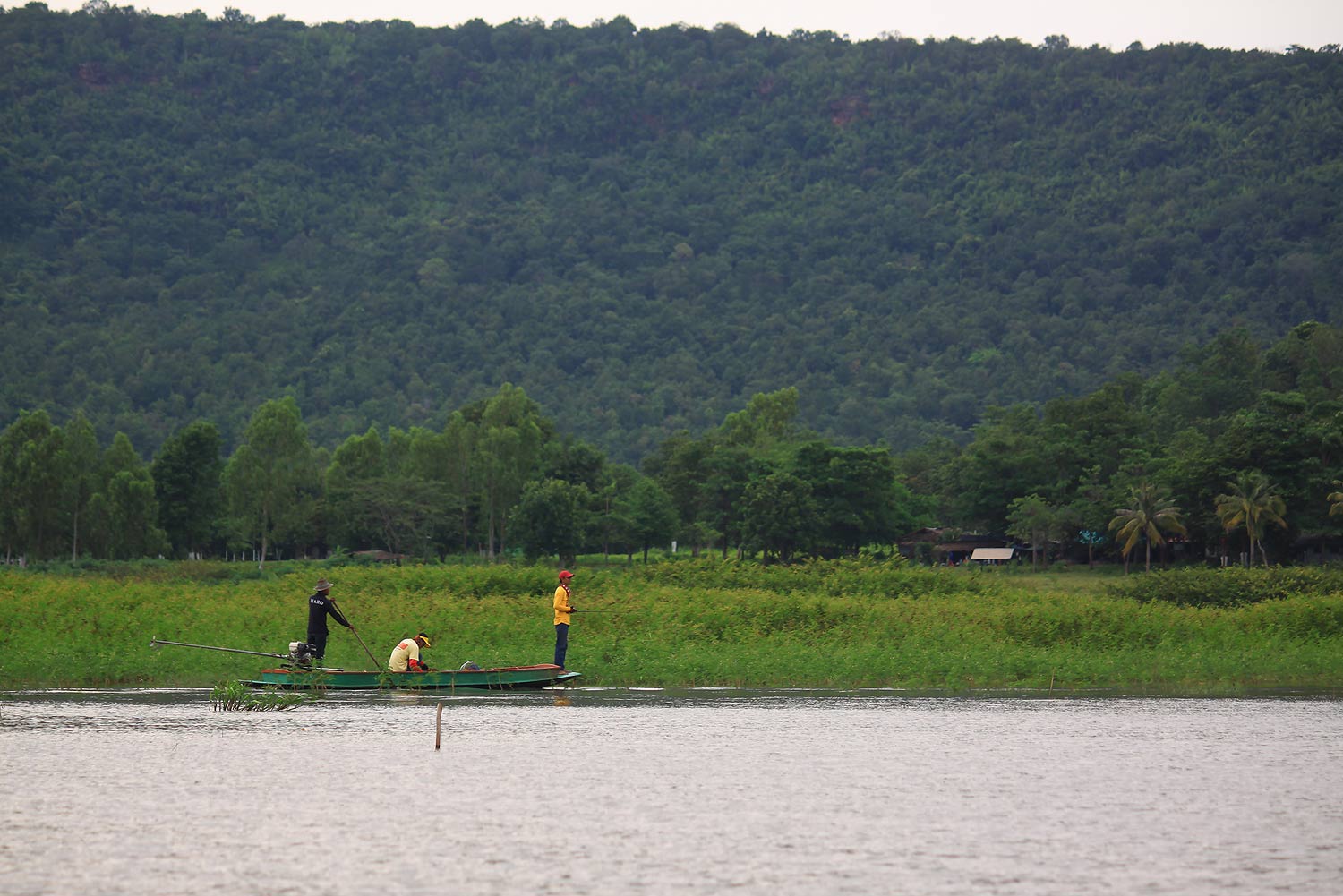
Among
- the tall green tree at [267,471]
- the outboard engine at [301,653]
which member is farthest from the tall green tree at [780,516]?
the outboard engine at [301,653]

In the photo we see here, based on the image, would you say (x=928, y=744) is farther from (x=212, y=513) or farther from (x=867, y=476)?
(x=212, y=513)

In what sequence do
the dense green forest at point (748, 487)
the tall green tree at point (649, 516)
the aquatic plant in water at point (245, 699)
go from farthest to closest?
the tall green tree at point (649, 516) → the dense green forest at point (748, 487) → the aquatic plant in water at point (245, 699)

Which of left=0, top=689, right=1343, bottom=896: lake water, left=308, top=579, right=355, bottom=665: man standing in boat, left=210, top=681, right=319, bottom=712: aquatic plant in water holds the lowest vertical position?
left=0, top=689, right=1343, bottom=896: lake water

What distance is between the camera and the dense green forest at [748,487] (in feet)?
293

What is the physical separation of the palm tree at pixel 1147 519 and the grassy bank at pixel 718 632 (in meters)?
40.3

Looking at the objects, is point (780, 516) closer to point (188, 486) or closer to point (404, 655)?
point (188, 486)

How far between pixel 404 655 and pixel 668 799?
41.6 ft

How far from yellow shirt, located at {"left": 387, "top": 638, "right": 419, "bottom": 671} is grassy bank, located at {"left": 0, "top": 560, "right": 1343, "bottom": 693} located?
11.1 feet

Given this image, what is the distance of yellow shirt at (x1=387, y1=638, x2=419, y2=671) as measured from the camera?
102 ft

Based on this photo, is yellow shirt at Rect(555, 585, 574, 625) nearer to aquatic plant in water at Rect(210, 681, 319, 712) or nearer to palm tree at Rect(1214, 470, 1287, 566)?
aquatic plant in water at Rect(210, 681, 319, 712)

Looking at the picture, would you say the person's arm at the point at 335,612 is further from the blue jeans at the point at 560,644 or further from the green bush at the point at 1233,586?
the green bush at the point at 1233,586

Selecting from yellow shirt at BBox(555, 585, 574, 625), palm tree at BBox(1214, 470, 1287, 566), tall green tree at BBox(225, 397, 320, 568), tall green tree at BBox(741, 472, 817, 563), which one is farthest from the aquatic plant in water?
tall green tree at BBox(225, 397, 320, 568)

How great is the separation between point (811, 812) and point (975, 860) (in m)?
3.05

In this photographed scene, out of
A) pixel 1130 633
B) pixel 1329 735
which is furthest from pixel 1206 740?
pixel 1130 633
